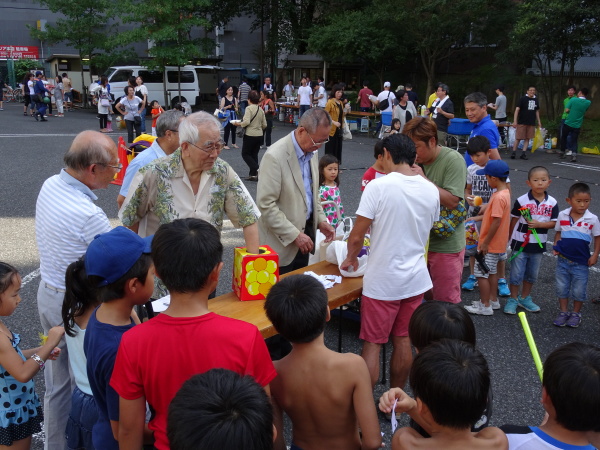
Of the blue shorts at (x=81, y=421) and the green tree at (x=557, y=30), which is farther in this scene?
the green tree at (x=557, y=30)

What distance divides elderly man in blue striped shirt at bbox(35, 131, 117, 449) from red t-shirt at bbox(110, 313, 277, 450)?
1.07 m

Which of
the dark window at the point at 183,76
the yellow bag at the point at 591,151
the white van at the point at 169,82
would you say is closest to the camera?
the yellow bag at the point at 591,151

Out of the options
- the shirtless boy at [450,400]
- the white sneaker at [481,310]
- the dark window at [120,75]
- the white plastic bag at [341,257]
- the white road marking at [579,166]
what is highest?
the dark window at [120,75]

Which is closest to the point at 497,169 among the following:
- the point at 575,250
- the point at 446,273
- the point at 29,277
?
the point at 575,250

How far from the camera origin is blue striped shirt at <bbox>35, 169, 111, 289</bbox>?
2.72 metres

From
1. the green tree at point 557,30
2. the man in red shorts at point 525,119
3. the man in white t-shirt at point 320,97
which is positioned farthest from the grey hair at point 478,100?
the man in white t-shirt at point 320,97

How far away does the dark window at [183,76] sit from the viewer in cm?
2488

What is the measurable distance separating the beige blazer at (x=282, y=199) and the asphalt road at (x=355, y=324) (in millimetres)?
1143

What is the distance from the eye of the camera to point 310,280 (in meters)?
2.31

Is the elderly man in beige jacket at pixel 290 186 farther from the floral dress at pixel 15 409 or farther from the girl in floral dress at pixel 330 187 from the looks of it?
the floral dress at pixel 15 409

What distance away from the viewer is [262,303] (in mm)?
3309

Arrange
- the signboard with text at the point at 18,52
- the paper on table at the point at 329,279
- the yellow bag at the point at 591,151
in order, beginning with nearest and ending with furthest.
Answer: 1. the paper on table at the point at 329,279
2. the yellow bag at the point at 591,151
3. the signboard with text at the point at 18,52

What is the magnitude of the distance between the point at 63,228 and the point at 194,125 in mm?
904

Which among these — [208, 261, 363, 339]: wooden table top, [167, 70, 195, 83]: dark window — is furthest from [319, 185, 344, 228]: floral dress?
[167, 70, 195, 83]: dark window
